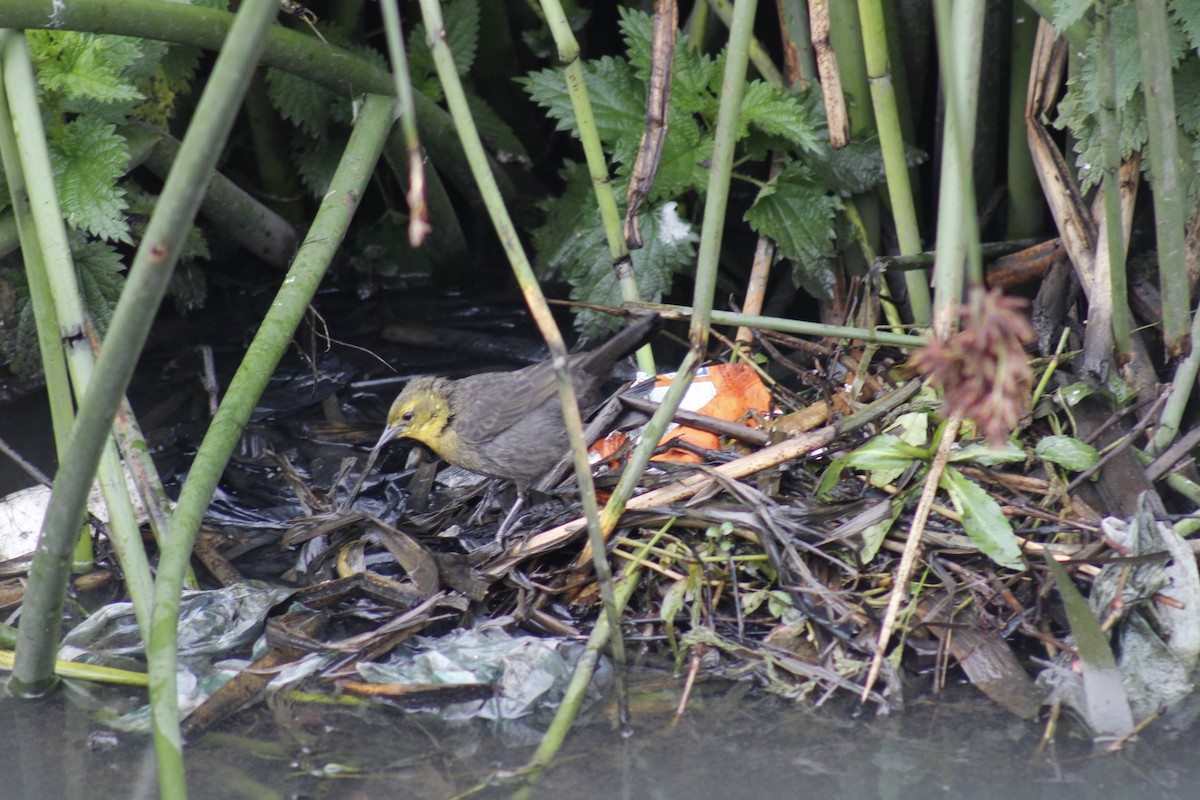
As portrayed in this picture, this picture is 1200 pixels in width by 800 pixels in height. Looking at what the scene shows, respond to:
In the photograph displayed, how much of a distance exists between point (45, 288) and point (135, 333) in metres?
1.08

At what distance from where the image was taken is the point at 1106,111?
2502mm

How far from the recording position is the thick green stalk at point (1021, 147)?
3.53m

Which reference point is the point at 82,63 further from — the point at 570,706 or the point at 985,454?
the point at 985,454

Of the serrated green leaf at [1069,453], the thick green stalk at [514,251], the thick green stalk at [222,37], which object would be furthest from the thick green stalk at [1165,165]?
the thick green stalk at [222,37]

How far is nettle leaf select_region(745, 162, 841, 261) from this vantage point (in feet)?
11.8

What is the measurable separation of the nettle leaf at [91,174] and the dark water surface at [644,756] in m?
1.24

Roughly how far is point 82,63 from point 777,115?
2000 mm

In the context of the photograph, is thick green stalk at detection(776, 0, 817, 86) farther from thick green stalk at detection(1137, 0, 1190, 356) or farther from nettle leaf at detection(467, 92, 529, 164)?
thick green stalk at detection(1137, 0, 1190, 356)

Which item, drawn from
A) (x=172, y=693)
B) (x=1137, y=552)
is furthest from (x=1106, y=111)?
(x=172, y=693)

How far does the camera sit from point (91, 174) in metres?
2.96

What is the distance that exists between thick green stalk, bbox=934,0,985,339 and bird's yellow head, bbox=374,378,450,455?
2037 millimetres

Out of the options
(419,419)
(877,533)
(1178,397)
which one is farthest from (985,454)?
(419,419)

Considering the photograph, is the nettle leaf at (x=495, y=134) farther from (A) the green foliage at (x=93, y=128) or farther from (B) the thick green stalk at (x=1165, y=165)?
(B) the thick green stalk at (x=1165, y=165)

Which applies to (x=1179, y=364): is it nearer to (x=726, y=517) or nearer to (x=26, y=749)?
(x=726, y=517)
